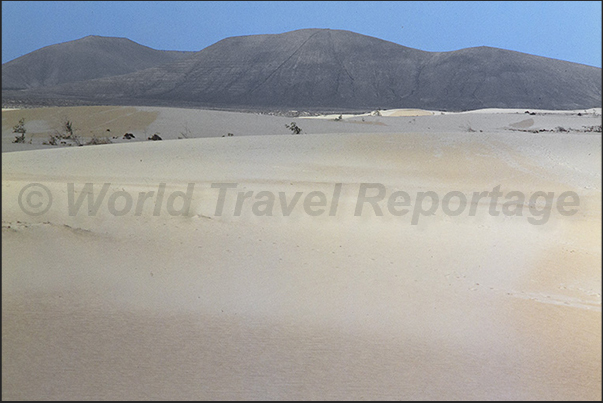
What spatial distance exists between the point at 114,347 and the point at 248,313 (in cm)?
80

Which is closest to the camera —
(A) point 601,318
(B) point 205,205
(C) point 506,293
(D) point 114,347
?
(A) point 601,318

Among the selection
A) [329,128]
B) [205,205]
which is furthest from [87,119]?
[205,205]

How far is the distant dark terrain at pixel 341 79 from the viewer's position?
2675 inches

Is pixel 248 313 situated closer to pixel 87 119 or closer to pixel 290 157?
pixel 290 157

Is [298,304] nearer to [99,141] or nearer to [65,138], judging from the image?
[99,141]

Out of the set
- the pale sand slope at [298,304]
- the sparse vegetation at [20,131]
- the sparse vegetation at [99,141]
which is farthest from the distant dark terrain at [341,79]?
the pale sand slope at [298,304]

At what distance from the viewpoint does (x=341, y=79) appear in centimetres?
7488

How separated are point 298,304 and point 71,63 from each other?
127m

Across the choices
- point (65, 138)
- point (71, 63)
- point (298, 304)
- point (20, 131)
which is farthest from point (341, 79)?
point (298, 304)

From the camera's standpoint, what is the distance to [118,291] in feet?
9.43

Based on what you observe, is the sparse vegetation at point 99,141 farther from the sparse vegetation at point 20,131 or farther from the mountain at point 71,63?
the mountain at point 71,63

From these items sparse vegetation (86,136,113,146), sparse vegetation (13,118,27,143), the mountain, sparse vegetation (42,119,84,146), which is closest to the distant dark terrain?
the mountain

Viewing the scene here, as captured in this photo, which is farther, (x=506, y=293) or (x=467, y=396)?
(x=506, y=293)

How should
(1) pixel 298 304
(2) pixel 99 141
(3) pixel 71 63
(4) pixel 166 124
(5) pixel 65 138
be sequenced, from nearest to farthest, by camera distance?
(1) pixel 298 304 → (2) pixel 99 141 → (5) pixel 65 138 → (4) pixel 166 124 → (3) pixel 71 63
